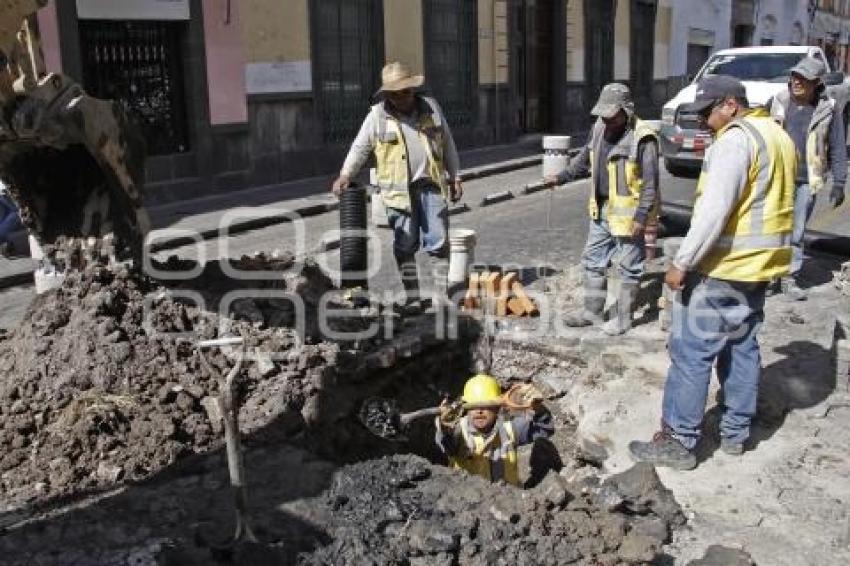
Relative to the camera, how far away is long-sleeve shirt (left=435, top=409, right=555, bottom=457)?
5.06m

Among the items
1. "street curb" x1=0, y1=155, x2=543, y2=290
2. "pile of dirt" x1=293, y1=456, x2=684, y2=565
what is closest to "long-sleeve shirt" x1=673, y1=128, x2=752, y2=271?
"pile of dirt" x1=293, y1=456, x2=684, y2=565

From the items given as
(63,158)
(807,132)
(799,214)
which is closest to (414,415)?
(63,158)

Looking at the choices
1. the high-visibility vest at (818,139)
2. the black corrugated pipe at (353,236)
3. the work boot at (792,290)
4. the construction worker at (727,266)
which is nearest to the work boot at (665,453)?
the construction worker at (727,266)

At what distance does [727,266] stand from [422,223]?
310 centimetres

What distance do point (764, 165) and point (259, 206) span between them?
946 cm

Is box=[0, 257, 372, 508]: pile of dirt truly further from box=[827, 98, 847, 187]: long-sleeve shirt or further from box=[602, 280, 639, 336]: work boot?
box=[827, 98, 847, 187]: long-sleeve shirt

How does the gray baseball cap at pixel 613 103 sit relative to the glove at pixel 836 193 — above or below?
above

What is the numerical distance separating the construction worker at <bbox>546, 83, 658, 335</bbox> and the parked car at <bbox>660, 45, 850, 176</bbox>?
6994mm

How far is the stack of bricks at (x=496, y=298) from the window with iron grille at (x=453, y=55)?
1089 centimetres

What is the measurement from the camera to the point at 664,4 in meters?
27.3

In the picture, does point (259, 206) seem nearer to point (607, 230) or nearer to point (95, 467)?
point (607, 230)

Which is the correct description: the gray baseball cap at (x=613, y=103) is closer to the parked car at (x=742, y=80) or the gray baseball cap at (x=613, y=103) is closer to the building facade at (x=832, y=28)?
the parked car at (x=742, y=80)

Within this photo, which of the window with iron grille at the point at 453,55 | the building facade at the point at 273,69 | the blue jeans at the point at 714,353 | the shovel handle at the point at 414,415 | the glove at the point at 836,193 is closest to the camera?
the blue jeans at the point at 714,353

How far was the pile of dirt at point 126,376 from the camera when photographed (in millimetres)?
4477
